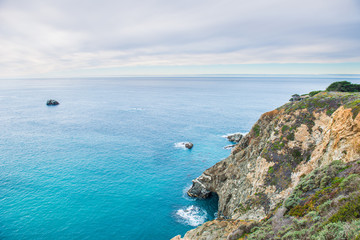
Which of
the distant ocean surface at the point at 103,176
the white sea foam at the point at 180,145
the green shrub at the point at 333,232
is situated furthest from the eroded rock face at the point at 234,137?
the green shrub at the point at 333,232

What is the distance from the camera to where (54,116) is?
143375mm

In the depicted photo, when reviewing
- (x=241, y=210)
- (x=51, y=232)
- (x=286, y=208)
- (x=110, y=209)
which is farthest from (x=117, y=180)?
(x=286, y=208)

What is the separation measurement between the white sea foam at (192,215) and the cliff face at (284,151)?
4769 millimetres

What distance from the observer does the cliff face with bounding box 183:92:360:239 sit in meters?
32.8

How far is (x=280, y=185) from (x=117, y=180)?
45996 millimetres

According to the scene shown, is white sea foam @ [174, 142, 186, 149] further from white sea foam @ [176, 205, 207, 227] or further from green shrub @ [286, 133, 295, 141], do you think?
green shrub @ [286, 133, 295, 141]

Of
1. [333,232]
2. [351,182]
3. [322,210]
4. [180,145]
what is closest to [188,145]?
[180,145]

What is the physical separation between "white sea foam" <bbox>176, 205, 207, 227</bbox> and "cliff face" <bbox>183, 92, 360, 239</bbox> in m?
4.77

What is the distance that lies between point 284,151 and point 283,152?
0.31 meters

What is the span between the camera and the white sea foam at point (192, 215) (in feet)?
158

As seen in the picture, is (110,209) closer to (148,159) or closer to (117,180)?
(117,180)

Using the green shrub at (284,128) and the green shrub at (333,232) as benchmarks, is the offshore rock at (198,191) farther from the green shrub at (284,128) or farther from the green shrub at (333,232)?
the green shrub at (333,232)

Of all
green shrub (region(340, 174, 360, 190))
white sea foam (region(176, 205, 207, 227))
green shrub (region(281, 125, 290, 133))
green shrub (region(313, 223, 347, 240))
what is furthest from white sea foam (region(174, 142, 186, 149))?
green shrub (region(313, 223, 347, 240))

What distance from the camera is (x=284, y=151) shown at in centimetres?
4331
